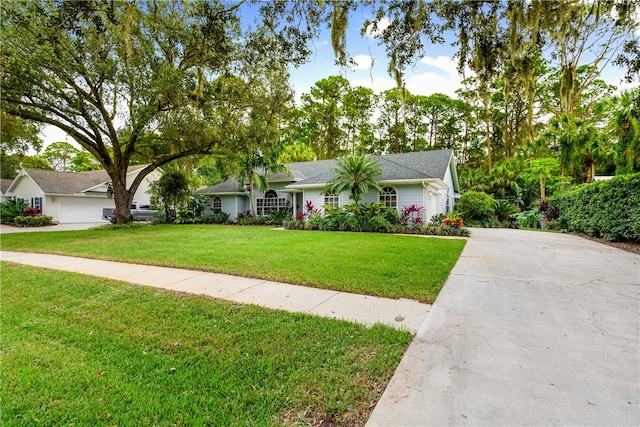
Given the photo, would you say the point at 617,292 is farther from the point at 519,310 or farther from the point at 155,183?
Result: the point at 155,183

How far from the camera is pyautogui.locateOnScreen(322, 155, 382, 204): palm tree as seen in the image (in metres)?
13.7

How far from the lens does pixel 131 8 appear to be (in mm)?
4695

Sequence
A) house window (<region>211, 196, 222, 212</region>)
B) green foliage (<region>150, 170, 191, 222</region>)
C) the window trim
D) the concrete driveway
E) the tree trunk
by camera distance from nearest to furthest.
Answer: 1. the concrete driveway
2. the window trim
3. the tree trunk
4. green foliage (<region>150, 170, 191, 222</region>)
5. house window (<region>211, 196, 222, 212</region>)

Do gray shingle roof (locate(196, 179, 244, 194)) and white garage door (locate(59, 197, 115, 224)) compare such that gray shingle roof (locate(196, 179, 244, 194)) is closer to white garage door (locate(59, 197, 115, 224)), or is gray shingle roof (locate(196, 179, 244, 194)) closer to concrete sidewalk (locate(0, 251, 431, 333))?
white garage door (locate(59, 197, 115, 224))

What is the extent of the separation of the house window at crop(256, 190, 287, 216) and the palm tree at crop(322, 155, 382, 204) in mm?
6488

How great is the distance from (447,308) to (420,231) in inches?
362

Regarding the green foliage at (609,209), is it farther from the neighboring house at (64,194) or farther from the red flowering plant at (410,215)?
the neighboring house at (64,194)

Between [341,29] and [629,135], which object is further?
[629,135]

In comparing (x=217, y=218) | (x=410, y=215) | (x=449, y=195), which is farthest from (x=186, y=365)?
(x=449, y=195)

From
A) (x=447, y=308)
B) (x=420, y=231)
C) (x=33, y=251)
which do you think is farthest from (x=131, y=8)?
(x=420, y=231)

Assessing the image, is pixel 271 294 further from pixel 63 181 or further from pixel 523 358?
pixel 63 181

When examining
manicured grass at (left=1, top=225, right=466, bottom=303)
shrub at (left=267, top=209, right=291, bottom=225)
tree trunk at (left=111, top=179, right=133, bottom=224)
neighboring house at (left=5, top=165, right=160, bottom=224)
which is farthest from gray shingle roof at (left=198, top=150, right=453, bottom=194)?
neighboring house at (left=5, top=165, right=160, bottom=224)

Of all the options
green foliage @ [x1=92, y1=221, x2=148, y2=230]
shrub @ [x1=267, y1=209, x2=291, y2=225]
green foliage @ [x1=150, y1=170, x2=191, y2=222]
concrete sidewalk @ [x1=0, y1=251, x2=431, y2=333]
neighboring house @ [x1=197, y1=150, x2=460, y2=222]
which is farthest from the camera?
green foliage @ [x1=150, y1=170, x2=191, y2=222]

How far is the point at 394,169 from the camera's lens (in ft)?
50.9
